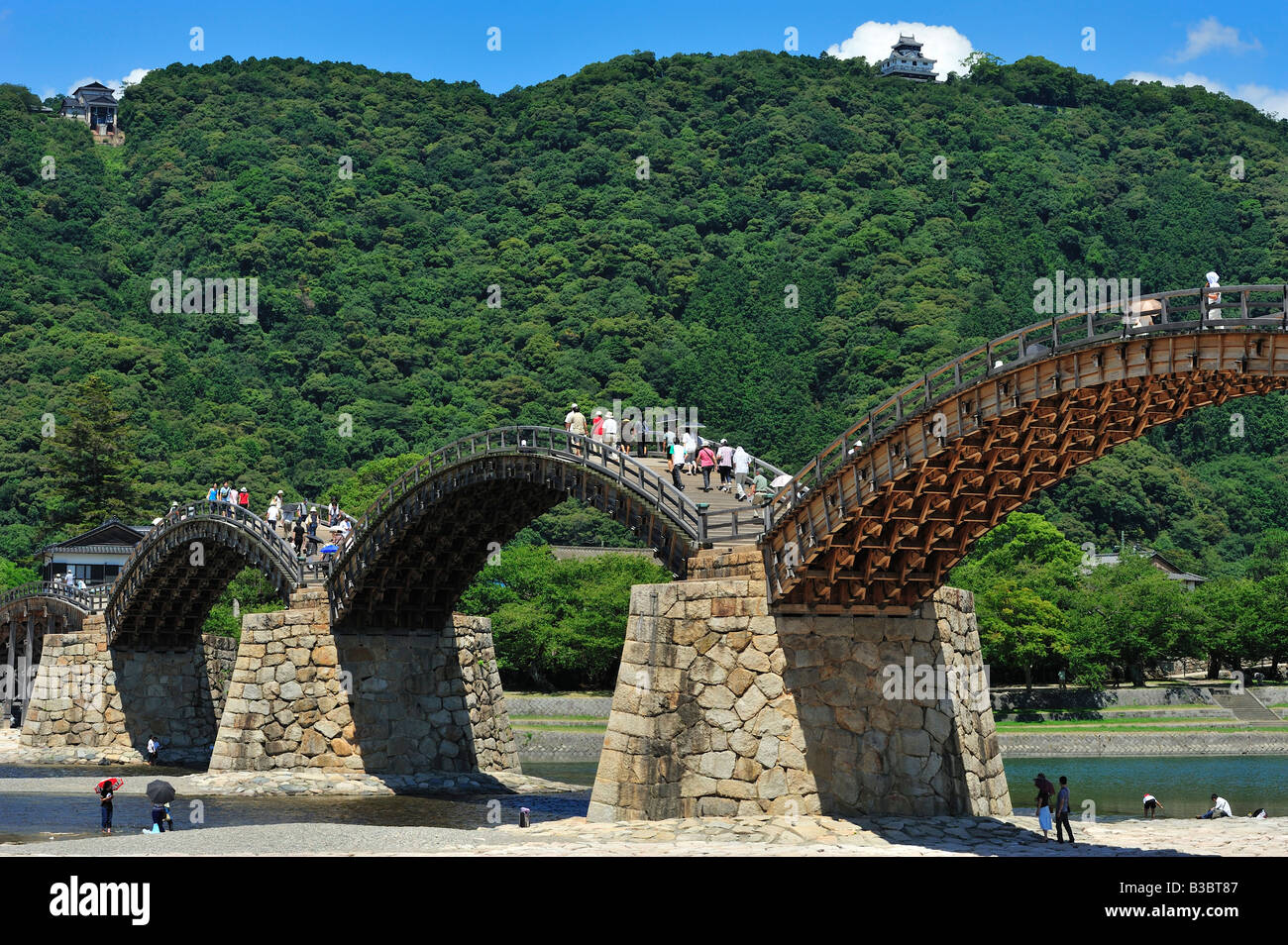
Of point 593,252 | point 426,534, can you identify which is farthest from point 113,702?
point 593,252

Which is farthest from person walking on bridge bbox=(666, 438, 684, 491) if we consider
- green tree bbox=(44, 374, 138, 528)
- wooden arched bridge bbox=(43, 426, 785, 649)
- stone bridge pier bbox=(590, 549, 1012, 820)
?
green tree bbox=(44, 374, 138, 528)

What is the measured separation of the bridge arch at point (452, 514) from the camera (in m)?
34.7

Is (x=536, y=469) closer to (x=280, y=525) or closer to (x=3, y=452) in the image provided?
(x=280, y=525)

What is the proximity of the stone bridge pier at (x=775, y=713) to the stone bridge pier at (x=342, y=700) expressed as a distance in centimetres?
1651

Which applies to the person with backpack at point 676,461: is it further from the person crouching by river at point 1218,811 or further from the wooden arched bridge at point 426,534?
the person crouching by river at point 1218,811

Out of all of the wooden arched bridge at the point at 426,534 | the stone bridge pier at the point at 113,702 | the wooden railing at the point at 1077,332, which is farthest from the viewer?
the stone bridge pier at the point at 113,702

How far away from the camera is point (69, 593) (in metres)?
63.1

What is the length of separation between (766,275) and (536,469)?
4357 inches

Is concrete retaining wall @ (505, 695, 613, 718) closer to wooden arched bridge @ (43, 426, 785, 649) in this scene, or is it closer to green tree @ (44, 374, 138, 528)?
wooden arched bridge @ (43, 426, 785, 649)

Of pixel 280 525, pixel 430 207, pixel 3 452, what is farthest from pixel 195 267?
pixel 280 525

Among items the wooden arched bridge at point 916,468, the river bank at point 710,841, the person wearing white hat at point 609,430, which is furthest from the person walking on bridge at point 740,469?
the river bank at point 710,841

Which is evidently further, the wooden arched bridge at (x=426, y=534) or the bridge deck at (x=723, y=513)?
the wooden arched bridge at (x=426, y=534)

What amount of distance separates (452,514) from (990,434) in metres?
20.5

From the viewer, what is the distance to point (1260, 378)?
2059 cm
